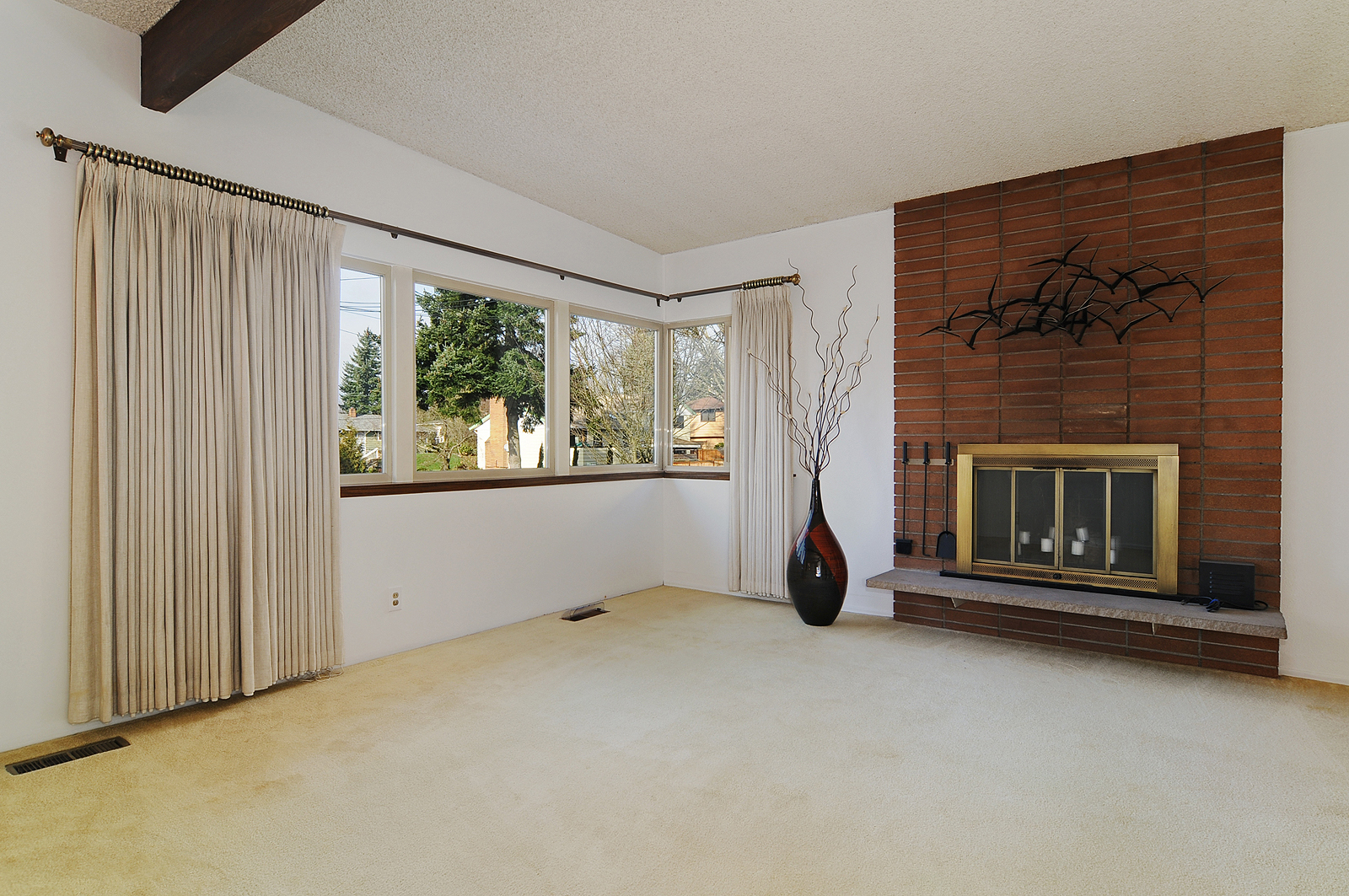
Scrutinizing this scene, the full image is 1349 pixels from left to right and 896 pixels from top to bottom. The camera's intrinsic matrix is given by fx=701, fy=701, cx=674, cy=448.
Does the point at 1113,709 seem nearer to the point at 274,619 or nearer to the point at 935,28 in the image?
the point at 935,28

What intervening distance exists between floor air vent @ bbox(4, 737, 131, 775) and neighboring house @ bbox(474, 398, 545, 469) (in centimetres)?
215

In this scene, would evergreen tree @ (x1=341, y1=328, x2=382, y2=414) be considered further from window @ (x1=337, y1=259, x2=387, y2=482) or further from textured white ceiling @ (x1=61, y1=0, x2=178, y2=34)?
textured white ceiling @ (x1=61, y1=0, x2=178, y2=34)

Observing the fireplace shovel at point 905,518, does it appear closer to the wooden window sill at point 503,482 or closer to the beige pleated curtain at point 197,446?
the wooden window sill at point 503,482

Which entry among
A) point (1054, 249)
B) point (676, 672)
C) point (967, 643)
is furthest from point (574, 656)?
point (1054, 249)

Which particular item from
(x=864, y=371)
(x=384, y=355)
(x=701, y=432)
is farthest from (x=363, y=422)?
(x=864, y=371)

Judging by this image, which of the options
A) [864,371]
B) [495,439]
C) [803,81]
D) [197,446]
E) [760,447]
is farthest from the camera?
[760,447]

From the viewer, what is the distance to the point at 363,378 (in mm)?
3662

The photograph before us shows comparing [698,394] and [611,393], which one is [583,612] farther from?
[698,394]

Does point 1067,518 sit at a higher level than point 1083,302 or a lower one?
lower

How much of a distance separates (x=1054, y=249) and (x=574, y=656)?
3.55 metres

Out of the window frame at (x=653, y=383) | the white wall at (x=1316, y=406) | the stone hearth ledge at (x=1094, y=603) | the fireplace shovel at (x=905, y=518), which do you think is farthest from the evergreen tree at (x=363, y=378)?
the white wall at (x=1316, y=406)

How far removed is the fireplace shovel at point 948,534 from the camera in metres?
4.30

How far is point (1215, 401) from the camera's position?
11.9ft

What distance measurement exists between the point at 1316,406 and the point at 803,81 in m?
2.95
